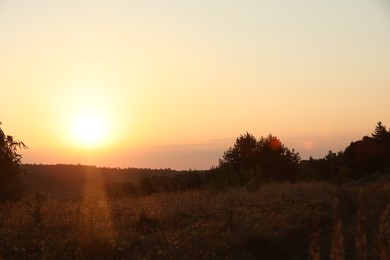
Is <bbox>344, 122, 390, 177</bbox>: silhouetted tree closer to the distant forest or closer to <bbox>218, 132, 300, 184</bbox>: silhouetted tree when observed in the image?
the distant forest

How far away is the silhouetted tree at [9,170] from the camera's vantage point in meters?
17.1

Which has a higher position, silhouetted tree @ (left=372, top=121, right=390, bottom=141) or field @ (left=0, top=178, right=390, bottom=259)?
silhouetted tree @ (left=372, top=121, right=390, bottom=141)

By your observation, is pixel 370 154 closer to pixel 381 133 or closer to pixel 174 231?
pixel 381 133

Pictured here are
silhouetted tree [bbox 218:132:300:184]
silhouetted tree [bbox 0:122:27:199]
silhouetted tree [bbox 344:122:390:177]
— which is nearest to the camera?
silhouetted tree [bbox 0:122:27:199]

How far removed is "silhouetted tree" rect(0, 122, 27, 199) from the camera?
1714 centimetres

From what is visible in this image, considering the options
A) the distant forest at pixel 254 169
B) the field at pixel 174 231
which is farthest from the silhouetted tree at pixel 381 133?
the field at pixel 174 231

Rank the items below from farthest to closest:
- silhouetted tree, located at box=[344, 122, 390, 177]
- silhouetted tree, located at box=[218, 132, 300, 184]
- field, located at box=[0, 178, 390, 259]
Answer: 1. silhouetted tree, located at box=[344, 122, 390, 177]
2. silhouetted tree, located at box=[218, 132, 300, 184]
3. field, located at box=[0, 178, 390, 259]

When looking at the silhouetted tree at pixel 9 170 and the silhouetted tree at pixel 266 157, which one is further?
the silhouetted tree at pixel 266 157

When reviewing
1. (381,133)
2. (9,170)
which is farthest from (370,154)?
(9,170)

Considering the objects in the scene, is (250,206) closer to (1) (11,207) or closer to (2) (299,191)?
(2) (299,191)

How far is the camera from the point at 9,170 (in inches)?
682

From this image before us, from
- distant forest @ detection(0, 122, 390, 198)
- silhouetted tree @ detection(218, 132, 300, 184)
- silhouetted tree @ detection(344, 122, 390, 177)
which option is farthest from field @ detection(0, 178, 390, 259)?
silhouetted tree @ detection(344, 122, 390, 177)

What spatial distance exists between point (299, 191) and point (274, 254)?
371 inches

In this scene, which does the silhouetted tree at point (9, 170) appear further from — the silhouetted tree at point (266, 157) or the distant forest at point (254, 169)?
the silhouetted tree at point (266, 157)
